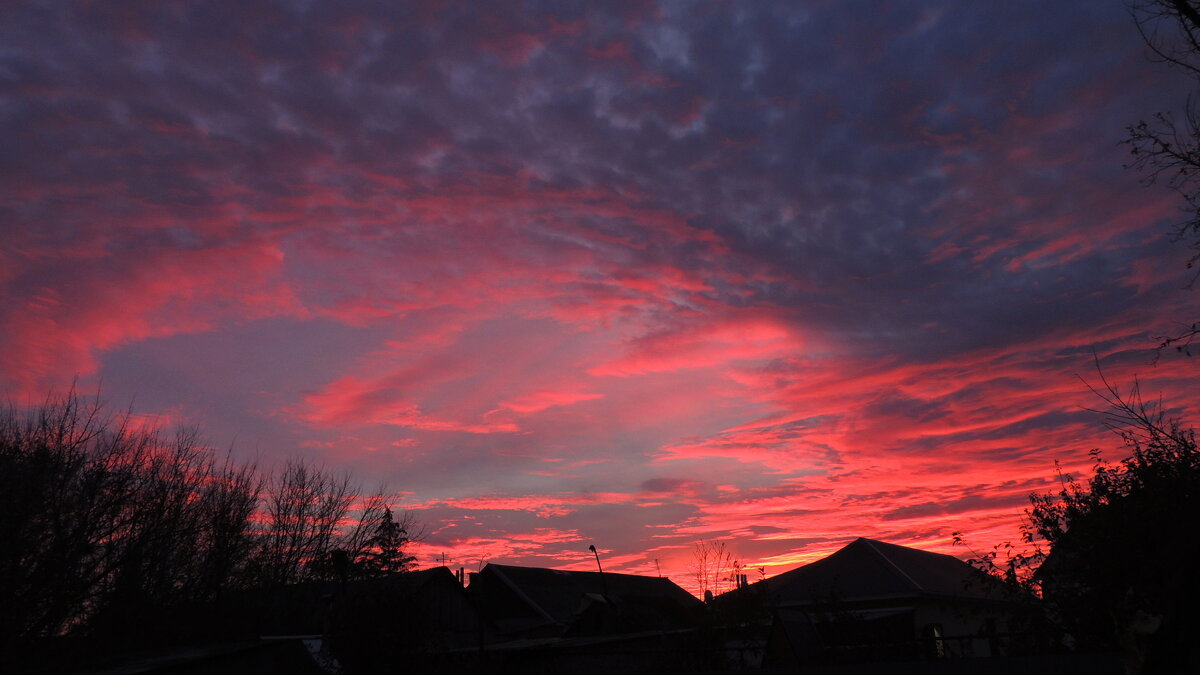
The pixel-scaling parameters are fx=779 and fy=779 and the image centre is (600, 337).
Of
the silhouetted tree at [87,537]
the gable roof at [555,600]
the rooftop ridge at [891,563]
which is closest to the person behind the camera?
the silhouetted tree at [87,537]

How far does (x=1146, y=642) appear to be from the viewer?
6.63 m

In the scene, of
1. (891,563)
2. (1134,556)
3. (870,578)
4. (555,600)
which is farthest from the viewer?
(555,600)

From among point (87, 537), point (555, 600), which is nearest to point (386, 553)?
point (555, 600)

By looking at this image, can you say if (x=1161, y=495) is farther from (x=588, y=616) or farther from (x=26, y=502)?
(x=588, y=616)

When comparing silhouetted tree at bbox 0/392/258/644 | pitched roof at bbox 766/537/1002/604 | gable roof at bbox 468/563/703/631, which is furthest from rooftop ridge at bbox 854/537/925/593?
silhouetted tree at bbox 0/392/258/644

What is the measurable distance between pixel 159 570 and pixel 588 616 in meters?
19.6

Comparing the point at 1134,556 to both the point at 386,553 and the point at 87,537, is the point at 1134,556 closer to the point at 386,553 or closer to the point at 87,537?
the point at 87,537

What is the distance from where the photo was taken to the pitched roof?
1246 inches

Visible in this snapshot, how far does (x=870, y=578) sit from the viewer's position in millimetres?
33062

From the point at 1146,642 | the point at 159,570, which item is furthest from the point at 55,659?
the point at 1146,642

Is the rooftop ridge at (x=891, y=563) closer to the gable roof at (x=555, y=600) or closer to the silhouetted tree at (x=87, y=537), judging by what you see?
the gable roof at (x=555, y=600)

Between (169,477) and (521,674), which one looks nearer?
(521,674)

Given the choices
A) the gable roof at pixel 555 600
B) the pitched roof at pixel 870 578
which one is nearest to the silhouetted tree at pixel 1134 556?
the pitched roof at pixel 870 578

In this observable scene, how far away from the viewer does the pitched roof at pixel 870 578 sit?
31.7 metres
